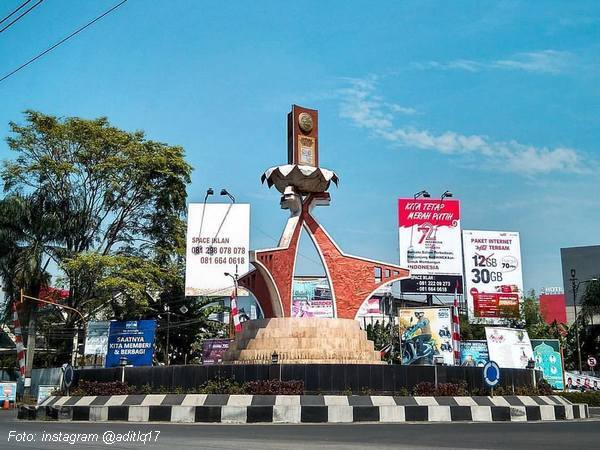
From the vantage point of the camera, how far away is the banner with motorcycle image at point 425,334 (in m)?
38.0

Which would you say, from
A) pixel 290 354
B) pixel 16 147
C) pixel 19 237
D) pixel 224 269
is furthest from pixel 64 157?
pixel 290 354

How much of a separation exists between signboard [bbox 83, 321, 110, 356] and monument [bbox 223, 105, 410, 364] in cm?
1385

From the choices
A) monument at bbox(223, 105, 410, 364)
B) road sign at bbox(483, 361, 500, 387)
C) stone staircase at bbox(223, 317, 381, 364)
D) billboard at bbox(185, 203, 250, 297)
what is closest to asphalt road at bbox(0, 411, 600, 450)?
road sign at bbox(483, 361, 500, 387)

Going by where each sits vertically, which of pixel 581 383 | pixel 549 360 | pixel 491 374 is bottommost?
pixel 581 383

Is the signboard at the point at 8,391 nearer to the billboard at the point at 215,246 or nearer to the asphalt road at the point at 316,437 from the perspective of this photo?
the billboard at the point at 215,246

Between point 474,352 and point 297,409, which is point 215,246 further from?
point 297,409

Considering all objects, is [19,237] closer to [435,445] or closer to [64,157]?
[64,157]

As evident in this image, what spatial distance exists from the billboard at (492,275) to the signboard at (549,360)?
823 centimetres

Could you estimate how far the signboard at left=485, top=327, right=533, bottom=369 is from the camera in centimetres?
3688

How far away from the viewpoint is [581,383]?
35969 mm

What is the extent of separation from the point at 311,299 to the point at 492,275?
13.9m

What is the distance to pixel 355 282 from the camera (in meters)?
21.5

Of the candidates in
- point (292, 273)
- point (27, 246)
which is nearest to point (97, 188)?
point (27, 246)

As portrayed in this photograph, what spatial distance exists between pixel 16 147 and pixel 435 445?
1294 inches
